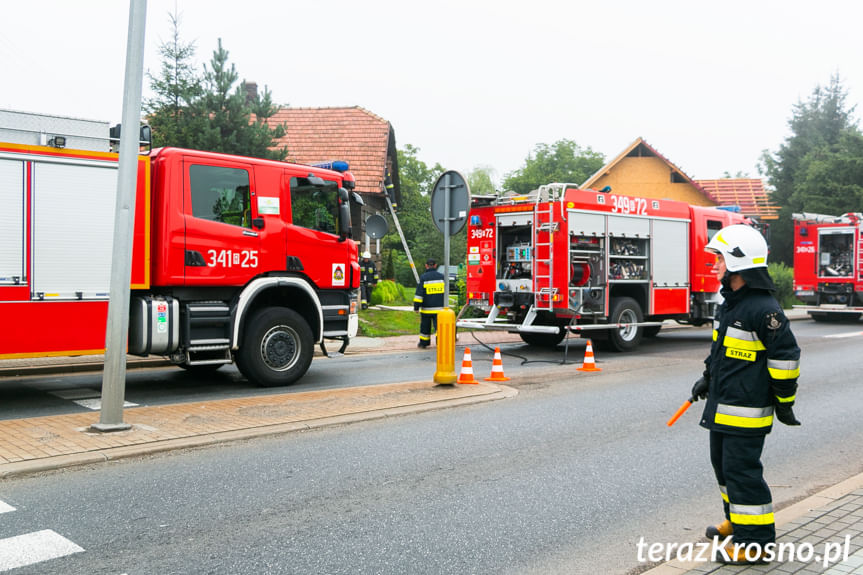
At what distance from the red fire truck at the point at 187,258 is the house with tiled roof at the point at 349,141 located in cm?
1677

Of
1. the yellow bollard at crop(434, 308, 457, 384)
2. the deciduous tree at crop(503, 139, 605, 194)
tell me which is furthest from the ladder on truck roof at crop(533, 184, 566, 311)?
the deciduous tree at crop(503, 139, 605, 194)

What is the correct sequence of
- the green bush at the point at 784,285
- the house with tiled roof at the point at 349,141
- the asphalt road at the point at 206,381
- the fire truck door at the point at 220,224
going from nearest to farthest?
the asphalt road at the point at 206,381 < the fire truck door at the point at 220,224 < the house with tiled roof at the point at 349,141 < the green bush at the point at 784,285

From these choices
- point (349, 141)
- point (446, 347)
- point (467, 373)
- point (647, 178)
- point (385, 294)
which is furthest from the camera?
point (647, 178)

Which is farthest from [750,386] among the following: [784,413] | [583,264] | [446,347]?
[583,264]

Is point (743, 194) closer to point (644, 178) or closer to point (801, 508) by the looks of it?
point (644, 178)

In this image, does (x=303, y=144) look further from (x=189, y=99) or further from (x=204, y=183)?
(x=204, y=183)

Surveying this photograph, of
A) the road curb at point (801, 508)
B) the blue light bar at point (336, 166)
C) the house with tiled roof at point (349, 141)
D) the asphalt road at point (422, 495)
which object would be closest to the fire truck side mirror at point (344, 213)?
the blue light bar at point (336, 166)

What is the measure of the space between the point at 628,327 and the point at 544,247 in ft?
8.64

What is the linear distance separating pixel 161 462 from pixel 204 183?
4.26 m

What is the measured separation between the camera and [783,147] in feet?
172

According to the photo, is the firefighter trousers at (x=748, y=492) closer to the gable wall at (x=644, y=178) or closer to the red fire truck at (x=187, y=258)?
the red fire truck at (x=187, y=258)

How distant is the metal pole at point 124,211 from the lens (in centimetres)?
693

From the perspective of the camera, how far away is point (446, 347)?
391 inches

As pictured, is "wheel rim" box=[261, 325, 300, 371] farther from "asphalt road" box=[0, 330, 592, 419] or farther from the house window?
the house window
